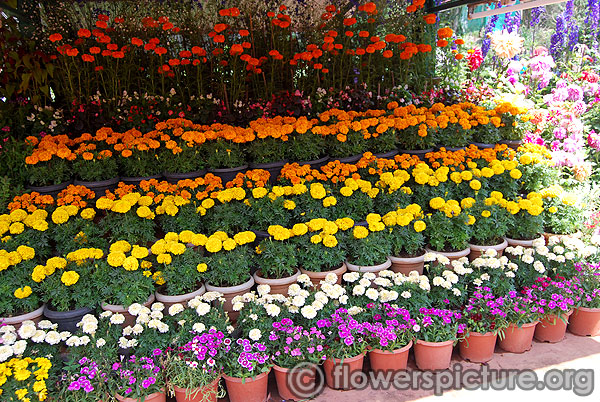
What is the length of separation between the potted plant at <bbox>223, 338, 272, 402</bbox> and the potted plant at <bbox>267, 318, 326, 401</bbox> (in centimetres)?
7

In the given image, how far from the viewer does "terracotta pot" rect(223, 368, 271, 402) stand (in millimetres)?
2242

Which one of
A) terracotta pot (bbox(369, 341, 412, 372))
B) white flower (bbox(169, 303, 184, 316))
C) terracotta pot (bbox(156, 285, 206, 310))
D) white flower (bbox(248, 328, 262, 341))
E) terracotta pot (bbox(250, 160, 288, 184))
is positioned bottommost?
terracotta pot (bbox(369, 341, 412, 372))

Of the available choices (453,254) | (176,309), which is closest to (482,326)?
(453,254)

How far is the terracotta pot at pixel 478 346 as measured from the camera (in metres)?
2.60

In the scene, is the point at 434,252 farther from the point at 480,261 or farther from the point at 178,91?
the point at 178,91

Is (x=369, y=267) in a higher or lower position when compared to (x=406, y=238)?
lower

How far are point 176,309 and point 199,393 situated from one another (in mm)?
433

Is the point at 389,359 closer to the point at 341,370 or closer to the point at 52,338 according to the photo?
the point at 341,370

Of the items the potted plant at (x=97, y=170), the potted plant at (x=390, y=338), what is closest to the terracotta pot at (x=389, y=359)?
the potted plant at (x=390, y=338)

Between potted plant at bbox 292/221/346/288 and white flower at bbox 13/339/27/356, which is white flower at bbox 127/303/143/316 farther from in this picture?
potted plant at bbox 292/221/346/288

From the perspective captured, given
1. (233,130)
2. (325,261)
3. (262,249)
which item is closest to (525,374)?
(325,261)

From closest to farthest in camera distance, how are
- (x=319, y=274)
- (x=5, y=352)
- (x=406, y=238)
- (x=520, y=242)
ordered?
(x=5, y=352), (x=319, y=274), (x=406, y=238), (x=520, y=242)

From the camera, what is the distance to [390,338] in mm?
2395

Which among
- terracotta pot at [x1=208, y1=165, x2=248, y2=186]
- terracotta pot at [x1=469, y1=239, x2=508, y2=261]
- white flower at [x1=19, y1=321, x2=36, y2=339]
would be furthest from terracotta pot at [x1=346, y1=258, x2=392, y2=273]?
white flower at [x1=19, y1=321, x2=36, y2=339]
